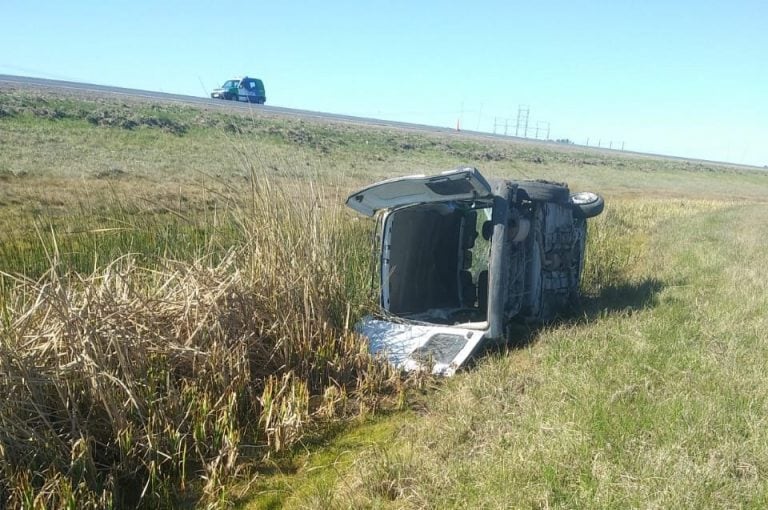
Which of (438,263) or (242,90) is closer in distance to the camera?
(438,263)

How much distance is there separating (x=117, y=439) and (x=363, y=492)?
4.89 feet

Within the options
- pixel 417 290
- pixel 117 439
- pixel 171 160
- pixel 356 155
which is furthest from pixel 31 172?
pixel 356 155

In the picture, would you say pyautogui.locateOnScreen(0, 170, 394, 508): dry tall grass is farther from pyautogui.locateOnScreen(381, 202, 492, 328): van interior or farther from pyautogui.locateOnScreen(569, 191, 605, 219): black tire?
pyautogui.locateOnScreen(569, 191, 605, 219): black tire

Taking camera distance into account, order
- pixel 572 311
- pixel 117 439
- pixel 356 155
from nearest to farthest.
Result: pixel 117 439 → pixel 572 311 → pixel 356 155

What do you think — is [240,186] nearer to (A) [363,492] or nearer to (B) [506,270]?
(B) [506,270]

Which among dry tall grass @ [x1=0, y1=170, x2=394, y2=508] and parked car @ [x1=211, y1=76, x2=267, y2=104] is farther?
parked car @ [x1=211, y1=76, x2=267, y2=104]

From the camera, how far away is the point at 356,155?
25844mm

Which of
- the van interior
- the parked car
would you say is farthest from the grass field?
the parked car

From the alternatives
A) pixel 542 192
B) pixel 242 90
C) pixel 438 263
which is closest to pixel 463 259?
pixel 438 263

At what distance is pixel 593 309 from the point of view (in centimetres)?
671

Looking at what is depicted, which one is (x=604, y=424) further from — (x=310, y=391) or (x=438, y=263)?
(x=438, y=263)

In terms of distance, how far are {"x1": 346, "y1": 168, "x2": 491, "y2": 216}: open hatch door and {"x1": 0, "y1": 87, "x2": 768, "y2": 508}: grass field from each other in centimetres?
32

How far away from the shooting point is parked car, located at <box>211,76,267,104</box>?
5056 centimetres

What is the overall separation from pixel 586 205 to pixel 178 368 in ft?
16.0
